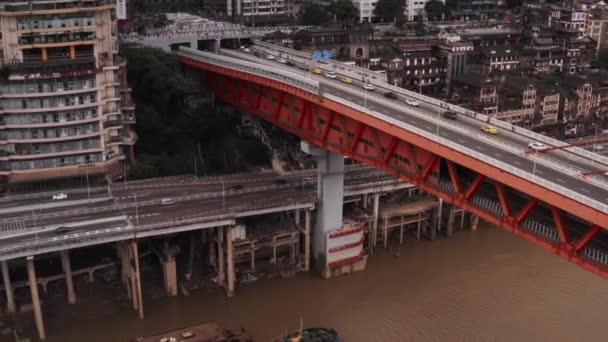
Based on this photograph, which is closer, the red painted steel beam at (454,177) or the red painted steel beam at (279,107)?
the red painted steel beam at (454,177)

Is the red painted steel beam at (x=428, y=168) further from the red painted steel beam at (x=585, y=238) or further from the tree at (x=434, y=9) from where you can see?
the tree at (x=434, y=9)

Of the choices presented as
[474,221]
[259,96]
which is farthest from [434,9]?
[259,96]

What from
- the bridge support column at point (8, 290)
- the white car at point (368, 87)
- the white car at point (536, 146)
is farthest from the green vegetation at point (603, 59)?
the bridge support column at point (8, 290)

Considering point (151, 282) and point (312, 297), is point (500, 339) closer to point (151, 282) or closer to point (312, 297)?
point (312, 297)

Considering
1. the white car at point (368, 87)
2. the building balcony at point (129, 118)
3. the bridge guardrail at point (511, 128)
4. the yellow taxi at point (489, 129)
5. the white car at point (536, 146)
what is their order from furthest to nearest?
the building balcony at point (129, 118)
the white car at point (368, 87)
the yellow taxi at point (489, 129)
the white car at point (536, 146)
the bridge guardrail at point (511, 128)

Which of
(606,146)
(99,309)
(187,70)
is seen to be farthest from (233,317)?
(606,146)

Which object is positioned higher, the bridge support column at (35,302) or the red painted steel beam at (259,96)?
the red painted steel beam at (259,96)

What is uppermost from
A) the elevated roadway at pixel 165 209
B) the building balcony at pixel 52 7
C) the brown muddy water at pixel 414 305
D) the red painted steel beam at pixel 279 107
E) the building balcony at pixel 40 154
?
the building balcony at pixel 52 7

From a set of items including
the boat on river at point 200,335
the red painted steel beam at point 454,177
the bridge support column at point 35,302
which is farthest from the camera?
the bridge support column at point 35,302
